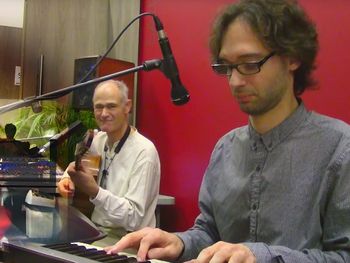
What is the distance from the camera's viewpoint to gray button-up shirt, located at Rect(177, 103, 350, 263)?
1.12 metres

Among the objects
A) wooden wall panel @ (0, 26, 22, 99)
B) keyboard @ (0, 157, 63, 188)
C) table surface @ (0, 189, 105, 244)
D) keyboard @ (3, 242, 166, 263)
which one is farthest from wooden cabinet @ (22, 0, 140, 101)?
keyboard @ (3, 242, 166, 263)

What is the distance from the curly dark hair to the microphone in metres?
0.13

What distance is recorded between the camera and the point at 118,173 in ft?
8.24

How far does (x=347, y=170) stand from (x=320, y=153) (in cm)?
8

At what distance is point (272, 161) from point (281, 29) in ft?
1.08

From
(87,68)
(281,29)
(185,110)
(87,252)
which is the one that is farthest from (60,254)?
(185,110)

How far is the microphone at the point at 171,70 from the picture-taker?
4.31 ft

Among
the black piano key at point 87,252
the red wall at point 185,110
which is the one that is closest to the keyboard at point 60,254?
the black piano key at point 87,252

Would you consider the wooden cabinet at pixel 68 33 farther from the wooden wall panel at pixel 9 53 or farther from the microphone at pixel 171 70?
the microphone at pixel 171 70

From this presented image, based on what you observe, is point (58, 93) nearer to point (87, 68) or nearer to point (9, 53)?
point (87, 68)

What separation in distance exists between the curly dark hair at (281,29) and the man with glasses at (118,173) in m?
0.95

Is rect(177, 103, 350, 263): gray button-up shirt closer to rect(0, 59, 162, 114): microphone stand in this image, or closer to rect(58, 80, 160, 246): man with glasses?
rect(0, 59, 162, 114): microphone stand

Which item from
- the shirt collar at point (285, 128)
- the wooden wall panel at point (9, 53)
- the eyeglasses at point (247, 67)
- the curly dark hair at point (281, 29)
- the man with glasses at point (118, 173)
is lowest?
the man with glasses at point (118, 173)

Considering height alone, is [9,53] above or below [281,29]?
above
